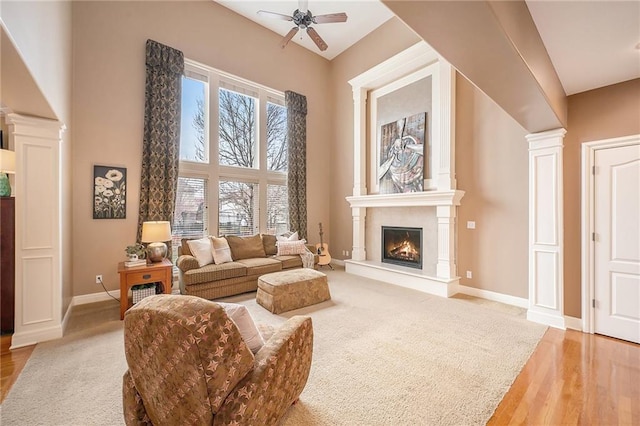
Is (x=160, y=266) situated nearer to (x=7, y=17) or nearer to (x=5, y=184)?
(x=5, y=184)

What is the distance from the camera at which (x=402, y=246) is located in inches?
211

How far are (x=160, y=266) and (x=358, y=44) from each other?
618 centimetres

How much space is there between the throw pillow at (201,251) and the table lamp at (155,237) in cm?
43

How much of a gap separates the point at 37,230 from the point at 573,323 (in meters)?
5.99

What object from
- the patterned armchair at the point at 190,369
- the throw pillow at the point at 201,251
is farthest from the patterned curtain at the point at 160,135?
the patterned armchair at the point at 190,369

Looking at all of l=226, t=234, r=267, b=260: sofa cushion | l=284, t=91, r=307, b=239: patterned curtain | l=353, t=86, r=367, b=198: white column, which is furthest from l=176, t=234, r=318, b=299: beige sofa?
l=353, t=86, r=367, b=198: white column

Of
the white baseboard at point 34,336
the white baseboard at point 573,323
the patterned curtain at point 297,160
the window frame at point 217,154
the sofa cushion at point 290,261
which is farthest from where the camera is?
the patterned curtain at point 297,160

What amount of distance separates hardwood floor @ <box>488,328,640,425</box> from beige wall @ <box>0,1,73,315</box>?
3907mm

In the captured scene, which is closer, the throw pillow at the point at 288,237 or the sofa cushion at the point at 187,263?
the sofa cushion at the point at 187,263

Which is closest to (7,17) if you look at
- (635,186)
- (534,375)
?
(534,375)

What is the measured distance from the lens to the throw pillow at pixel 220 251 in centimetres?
428

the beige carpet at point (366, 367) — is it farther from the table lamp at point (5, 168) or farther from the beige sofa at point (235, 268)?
the table lamp at point (5, 168)

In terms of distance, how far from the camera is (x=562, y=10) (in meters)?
1.78

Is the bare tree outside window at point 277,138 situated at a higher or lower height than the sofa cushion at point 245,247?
higher
